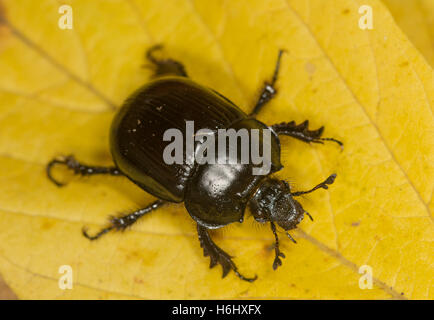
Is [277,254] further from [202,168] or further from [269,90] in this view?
[269,90]

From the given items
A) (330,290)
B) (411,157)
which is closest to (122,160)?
(330,290)

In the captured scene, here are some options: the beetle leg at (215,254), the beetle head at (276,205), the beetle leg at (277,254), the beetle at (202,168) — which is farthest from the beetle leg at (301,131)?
the beetle leg at (215,254)

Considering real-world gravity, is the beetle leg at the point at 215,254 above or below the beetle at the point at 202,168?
below

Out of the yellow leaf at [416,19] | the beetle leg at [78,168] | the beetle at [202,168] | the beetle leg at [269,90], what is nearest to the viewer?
the beetle at [202,168]

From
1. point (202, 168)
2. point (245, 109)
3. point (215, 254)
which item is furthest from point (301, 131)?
point (215, 254)

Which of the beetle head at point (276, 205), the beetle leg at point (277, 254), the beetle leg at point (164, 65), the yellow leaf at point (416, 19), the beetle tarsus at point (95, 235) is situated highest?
the yellow leaf at point (416, 19)

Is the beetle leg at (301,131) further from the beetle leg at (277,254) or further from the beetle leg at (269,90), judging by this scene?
the beetle leg at (277,254)

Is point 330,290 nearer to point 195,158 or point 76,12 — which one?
point 195,158
